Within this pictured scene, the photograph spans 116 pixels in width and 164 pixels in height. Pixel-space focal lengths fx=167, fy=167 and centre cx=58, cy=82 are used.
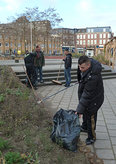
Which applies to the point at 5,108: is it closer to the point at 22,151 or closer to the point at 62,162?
the point at 22,151

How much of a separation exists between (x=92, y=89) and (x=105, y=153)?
4.10 feet

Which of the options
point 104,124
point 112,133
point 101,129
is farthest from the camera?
point 104,124

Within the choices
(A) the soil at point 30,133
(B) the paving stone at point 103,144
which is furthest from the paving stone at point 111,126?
(A) the soil at point 30,133

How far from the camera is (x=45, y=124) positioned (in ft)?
12.6

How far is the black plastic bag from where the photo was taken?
2.91 m

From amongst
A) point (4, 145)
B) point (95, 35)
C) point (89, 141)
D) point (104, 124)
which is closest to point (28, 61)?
point (104, 124)

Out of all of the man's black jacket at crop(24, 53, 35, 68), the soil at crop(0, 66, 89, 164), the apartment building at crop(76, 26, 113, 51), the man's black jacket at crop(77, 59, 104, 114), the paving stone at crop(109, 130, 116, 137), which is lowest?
the paving stone at crop(109, 130, 116, 137)

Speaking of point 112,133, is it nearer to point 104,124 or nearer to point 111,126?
point 111,126

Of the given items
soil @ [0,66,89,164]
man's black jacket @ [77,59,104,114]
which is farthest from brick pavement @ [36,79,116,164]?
man's black jacket @ [77,59,104,114]

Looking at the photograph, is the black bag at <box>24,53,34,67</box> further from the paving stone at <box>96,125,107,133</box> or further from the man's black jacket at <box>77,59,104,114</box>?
the man's black jacket at <box>77,59,104,114</box>

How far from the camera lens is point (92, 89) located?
292 centimetres

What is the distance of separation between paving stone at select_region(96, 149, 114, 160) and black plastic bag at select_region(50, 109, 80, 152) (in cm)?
50

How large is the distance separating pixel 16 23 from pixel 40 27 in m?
5.42

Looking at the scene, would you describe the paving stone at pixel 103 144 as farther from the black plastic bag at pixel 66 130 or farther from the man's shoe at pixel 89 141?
the black plastic bag at pixel 66 130
